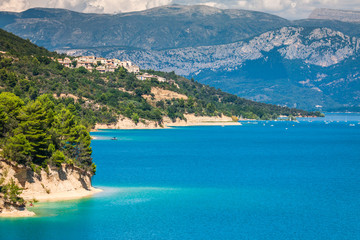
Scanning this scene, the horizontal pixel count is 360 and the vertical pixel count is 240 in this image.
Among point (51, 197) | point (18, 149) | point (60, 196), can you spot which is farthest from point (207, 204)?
point (18, 149)

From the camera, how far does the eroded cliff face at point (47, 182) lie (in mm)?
56906

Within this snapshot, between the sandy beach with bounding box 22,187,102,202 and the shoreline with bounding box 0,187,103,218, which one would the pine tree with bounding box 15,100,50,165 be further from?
the shoreline with bounding box 0,187,103,218

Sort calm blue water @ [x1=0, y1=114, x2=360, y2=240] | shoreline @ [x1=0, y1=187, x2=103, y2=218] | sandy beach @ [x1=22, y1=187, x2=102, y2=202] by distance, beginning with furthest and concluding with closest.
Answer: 1. sandy beach @ [x1=22, y1=187, x2=102, y2=202]
2. calm blue water @ [x1=0, y1=114, x2=360, y2=240]
3. shoreline @ [x1=0, y1=187, x2=103, y2=218]

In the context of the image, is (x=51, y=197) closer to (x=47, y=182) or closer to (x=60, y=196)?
(x=60, y=196)

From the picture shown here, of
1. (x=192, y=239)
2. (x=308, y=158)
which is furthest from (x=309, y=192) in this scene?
(x=308, y=158)

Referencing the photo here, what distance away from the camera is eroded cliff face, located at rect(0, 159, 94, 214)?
56.9m

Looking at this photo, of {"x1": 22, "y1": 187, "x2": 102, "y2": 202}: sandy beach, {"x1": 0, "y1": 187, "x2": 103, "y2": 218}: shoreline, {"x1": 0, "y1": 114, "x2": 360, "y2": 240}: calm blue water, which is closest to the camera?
{"x1": 0, "y1": 187, "x2": 103, "y2": 218}: shoreline

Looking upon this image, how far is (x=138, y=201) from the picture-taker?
67.2 meters

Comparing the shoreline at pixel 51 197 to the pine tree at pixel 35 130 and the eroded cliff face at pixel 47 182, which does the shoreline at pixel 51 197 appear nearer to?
the eroded cliff face at pixel 47 182

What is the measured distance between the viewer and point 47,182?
61.5m

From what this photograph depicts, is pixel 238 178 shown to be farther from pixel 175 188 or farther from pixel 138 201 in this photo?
pixel 138 201

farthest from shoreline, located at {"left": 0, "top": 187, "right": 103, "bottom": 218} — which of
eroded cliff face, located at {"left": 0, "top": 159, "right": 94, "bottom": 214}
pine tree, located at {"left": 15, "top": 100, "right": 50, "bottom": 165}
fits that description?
pine tree, located at {"left": 15, "top": 100, "right": 50, "bottom": 165}

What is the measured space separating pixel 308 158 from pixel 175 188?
63804mm

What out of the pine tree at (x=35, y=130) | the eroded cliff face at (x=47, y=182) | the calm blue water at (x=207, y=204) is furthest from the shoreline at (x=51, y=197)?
the pine tree at (x=35, y=130)
